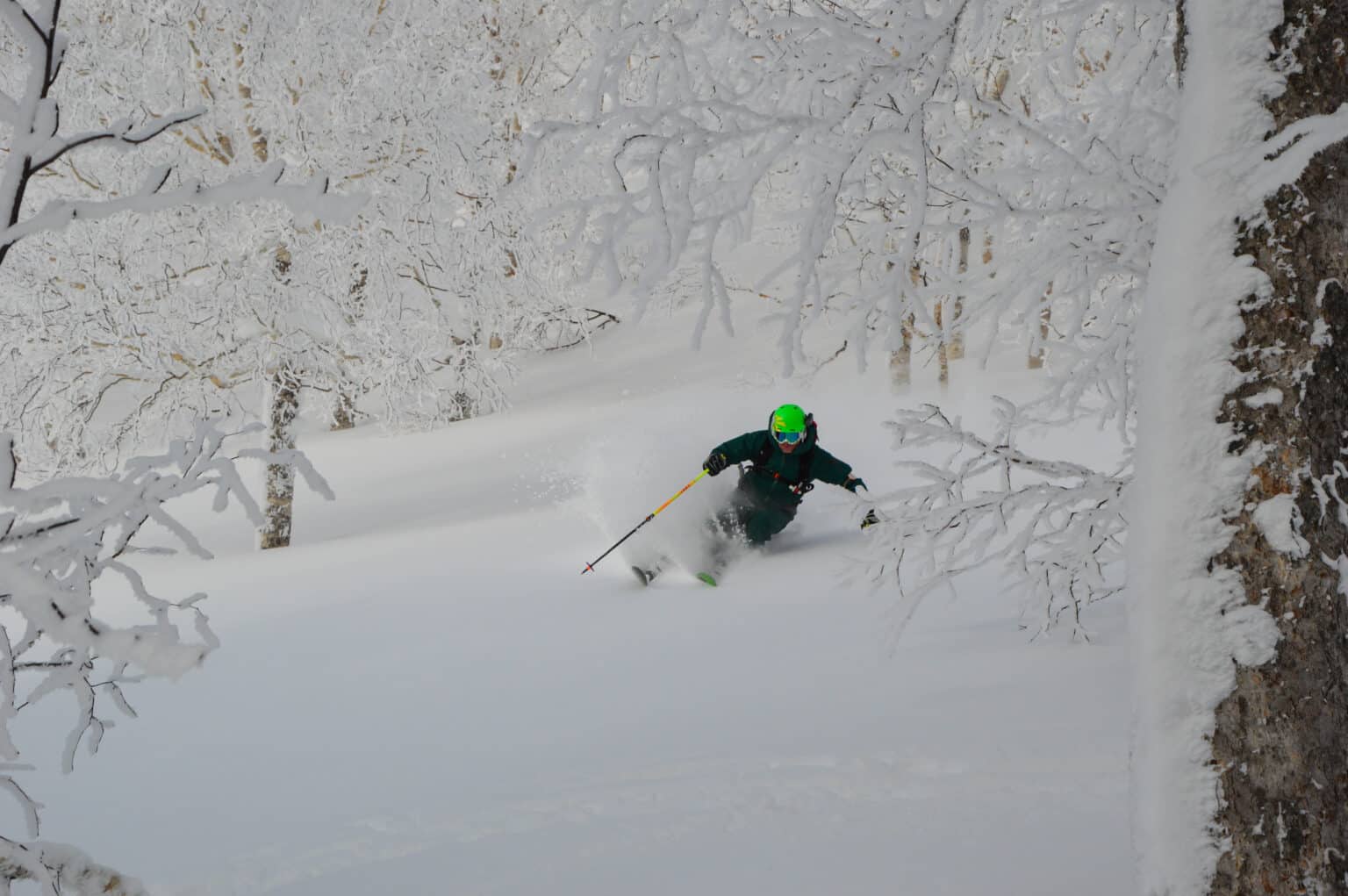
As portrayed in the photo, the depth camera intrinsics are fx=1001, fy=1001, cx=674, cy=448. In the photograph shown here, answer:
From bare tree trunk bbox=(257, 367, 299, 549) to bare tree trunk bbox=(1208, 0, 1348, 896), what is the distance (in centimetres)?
916

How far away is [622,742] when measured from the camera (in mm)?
4148

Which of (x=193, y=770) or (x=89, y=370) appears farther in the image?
(x=89, y=370)

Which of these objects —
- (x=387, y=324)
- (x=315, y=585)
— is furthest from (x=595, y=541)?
(x=387, y=324)

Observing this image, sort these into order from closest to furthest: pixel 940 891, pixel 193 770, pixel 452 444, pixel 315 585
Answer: pixel 940 891 → pixel 193 770 → pixel 315 585 → pixel 452 444

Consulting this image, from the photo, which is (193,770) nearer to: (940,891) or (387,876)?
(387,876)

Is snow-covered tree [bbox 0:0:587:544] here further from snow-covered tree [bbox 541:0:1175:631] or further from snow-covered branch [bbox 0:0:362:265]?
snow-covered branch [bbox 0:0:362:265]

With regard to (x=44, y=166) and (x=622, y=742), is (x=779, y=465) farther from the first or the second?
(x=44, y=166)

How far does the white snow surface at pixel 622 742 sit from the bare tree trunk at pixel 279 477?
2090 mm

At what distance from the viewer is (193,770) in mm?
4176

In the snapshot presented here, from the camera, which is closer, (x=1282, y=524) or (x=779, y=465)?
(x=1282, y=524)

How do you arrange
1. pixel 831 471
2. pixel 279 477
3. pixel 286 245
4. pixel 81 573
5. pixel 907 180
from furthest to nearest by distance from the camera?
pixel 279 477 → pixel 286 245 → pixel 831 471 → pixel 907 180 → pixel 81 573

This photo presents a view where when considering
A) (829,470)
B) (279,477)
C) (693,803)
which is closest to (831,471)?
(829,470)

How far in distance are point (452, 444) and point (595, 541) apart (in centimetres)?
742

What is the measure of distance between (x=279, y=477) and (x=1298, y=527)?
376 inches
